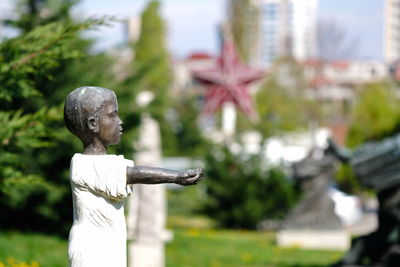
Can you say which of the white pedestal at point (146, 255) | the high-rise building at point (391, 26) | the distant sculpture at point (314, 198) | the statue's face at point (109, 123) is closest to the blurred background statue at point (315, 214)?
the distant sculpture at point (314, 198)

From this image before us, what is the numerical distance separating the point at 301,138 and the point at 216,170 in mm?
22027

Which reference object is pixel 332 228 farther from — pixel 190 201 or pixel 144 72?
pixel 190 201

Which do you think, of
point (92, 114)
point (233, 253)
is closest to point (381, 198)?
point (233, 253)

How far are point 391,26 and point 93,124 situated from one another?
163810 millimetres

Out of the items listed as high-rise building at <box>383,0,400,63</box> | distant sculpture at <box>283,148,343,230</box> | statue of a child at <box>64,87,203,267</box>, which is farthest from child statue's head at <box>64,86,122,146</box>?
high-rise building at <box>383,0,400,63</box>

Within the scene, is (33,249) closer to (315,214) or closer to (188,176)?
(315,214)

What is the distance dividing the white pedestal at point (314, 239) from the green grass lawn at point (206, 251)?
0.29 meters

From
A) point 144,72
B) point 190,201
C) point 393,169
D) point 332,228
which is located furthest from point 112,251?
point 190,201

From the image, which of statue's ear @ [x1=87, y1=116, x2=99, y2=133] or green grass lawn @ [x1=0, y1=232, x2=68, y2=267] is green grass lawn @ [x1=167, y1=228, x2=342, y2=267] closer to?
green grass lawn @ [x1=0, y1=232, x2=68, y2=267]

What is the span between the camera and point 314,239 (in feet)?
53.4

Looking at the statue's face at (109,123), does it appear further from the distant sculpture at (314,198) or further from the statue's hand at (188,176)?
the distant sculpture at (314,198)

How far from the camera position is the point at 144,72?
1439cm

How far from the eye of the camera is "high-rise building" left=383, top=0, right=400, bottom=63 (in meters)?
161

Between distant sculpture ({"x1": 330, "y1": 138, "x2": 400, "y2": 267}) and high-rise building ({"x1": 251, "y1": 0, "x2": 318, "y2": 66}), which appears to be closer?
distant sculpture ({"x1": 330, "y1": 138, "x2": 400, "y2": 267})
